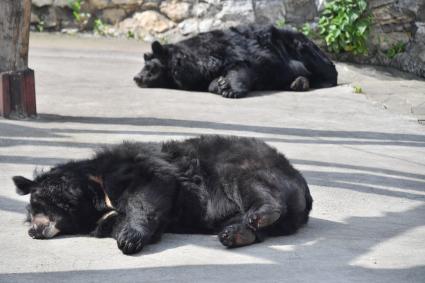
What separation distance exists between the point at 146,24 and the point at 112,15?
74 centimetres

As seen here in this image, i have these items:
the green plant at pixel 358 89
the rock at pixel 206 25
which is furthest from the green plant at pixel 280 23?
the green plant at pixel 358 89

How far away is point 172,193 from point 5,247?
1085mm

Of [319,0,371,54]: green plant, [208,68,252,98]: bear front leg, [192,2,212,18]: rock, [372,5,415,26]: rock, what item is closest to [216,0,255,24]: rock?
[192,2,212,18]: rock

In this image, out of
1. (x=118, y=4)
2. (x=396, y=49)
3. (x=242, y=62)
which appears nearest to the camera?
(x=242, y=62)

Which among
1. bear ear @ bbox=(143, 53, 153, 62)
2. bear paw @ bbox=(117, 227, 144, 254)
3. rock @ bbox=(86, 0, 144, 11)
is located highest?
bear paw @ bbox=(117, 227, 144, 254)

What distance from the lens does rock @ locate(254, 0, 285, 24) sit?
15.1m

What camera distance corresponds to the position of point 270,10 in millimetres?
15078

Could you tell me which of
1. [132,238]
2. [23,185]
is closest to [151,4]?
[23,185]

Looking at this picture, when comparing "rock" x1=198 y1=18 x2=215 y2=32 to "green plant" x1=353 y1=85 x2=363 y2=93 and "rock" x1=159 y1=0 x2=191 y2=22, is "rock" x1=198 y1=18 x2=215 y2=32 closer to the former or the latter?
"rock" x1=159 y1=0 x2=191 y2=22

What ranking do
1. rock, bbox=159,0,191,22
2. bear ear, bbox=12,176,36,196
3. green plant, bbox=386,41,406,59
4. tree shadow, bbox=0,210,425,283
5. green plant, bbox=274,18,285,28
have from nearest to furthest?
1. tree shadow, bbox=0,210,425,283
2. bear ear, bbox=12,176,36,196
3. green plant, bbox=386,41,406,59
4. green plant, bbox=274,18,285,28
5. rock, bbox=159,0,191,22

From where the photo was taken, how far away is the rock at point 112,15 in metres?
16.4

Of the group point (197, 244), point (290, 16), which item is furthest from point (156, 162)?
point (290, 16)

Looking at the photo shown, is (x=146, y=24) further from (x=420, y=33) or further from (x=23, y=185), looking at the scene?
(x=23, y=185)

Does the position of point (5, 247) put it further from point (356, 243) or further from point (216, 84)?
point (216, 84)
